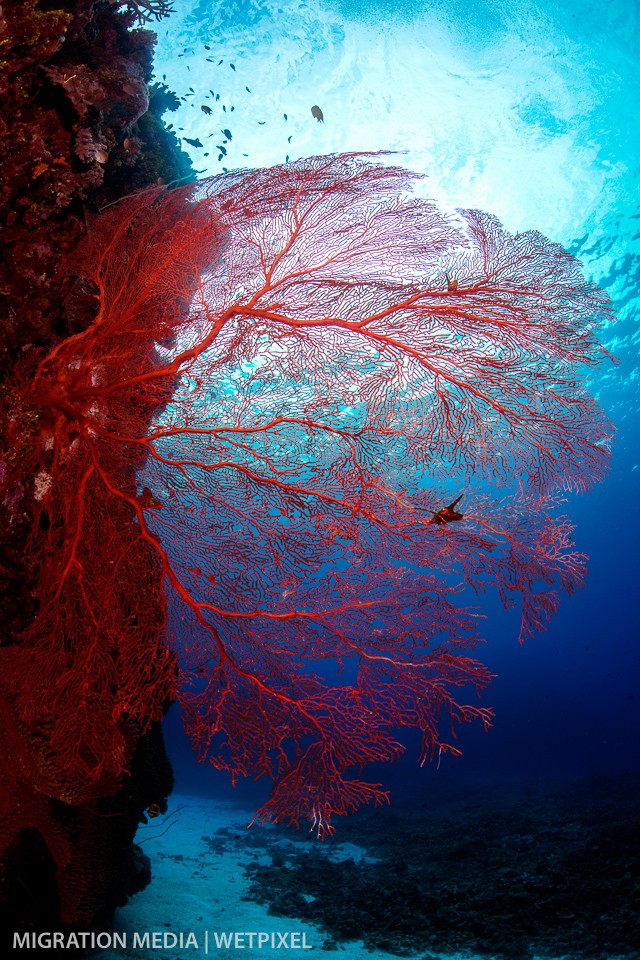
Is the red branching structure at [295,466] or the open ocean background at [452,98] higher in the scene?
the open ocean background at [452,98]

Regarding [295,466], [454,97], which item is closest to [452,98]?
[454,97]

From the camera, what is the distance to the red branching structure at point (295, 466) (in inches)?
139

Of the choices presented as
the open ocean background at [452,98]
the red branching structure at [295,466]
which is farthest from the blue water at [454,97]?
the red branching structure at [295,466]

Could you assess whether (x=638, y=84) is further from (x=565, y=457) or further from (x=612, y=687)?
(x=612, y=687)

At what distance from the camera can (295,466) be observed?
3.81m

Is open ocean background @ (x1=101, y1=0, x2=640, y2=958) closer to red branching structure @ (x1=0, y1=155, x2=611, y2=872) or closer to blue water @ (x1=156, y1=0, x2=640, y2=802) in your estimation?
blue water @ (x1=156, y1=0, x2=640, y2=802)

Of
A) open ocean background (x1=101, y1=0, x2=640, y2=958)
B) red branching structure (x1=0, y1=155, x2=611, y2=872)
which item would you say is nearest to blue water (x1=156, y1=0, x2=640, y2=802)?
open ocean background (x1=101, y1=0, x2=640, y2=958)

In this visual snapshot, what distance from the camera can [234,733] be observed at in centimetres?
356

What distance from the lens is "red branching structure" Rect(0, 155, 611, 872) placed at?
354 centimetres

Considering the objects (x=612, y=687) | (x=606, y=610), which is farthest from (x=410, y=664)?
(x=612, y=687)

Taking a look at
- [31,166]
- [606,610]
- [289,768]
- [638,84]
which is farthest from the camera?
[606,610]

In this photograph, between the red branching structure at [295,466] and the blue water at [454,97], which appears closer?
the red branching structure at [295,466]

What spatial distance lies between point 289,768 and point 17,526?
3057mm

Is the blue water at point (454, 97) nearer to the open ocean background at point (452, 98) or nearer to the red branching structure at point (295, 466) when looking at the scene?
the open ocean background at point (452, 98)
